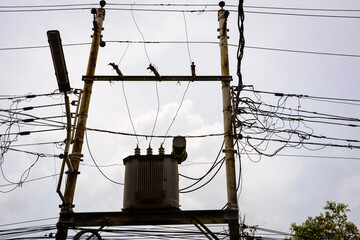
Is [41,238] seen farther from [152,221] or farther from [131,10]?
[131,10]

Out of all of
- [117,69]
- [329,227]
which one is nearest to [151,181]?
[117,69]

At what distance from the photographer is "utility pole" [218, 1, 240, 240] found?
6.93 metres

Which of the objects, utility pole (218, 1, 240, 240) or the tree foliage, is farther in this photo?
the tree foliage

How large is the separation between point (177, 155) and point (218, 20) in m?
4.54

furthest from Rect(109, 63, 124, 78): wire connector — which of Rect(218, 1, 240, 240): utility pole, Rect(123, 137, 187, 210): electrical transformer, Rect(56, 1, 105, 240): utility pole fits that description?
Rect(218, 1, 240, 240): utility pole

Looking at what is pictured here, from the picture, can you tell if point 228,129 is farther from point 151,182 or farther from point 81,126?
point 81,126

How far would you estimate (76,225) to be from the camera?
6.54 metres

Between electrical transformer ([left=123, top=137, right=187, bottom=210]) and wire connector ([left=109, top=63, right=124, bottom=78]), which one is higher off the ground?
wire connector ([left=109, top=63, right=124, bottom=78])

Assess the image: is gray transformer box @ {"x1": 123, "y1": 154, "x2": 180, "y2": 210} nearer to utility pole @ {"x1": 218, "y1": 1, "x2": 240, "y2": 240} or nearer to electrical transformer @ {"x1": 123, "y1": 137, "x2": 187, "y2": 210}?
electrical transformer @ {"x1": 123, "y1": 137, "x2": 187, "y2": 210}

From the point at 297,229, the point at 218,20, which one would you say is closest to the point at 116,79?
the point at 218,20

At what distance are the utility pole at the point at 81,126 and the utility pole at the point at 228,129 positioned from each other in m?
3.47

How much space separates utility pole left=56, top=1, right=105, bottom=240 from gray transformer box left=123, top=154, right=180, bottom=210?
1.16m

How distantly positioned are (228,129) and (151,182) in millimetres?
2351

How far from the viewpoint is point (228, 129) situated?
7.78m
